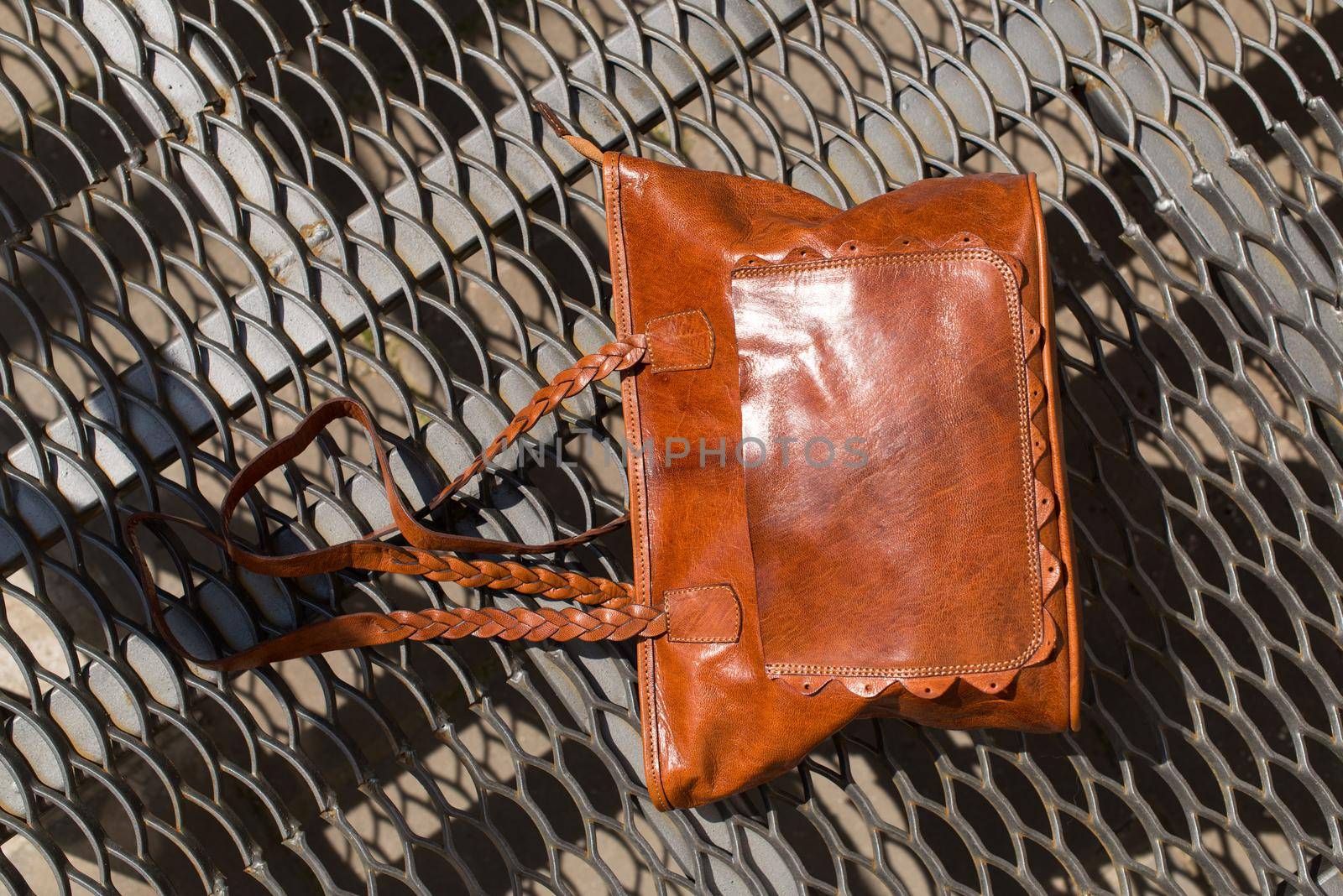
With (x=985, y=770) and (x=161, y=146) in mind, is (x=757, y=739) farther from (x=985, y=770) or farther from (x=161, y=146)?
(x=161, y=146)

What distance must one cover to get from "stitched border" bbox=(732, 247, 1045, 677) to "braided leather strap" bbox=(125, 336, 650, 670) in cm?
24

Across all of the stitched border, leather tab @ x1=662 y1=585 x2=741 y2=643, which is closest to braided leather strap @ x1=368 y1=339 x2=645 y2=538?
the stitched border

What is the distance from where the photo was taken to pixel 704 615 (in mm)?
1062

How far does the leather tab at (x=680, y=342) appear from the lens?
1.04 m

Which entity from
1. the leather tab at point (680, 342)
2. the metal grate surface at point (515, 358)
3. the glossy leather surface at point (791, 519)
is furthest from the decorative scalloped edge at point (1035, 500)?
the metal grate surface at point (515, 358)

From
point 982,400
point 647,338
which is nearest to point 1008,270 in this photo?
point 982,400

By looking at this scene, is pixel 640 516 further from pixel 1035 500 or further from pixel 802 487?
pixel 1035 500

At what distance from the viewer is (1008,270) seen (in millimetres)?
958

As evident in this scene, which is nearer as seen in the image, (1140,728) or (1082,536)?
(1082,536)

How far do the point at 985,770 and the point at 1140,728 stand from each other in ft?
2.60

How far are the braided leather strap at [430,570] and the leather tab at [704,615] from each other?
0.02 metres

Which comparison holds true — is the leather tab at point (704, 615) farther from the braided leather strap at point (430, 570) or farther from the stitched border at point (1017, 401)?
the stitched border at point (1017, 401)

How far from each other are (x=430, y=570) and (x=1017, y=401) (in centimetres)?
71

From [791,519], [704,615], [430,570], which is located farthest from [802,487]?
[430,570]
